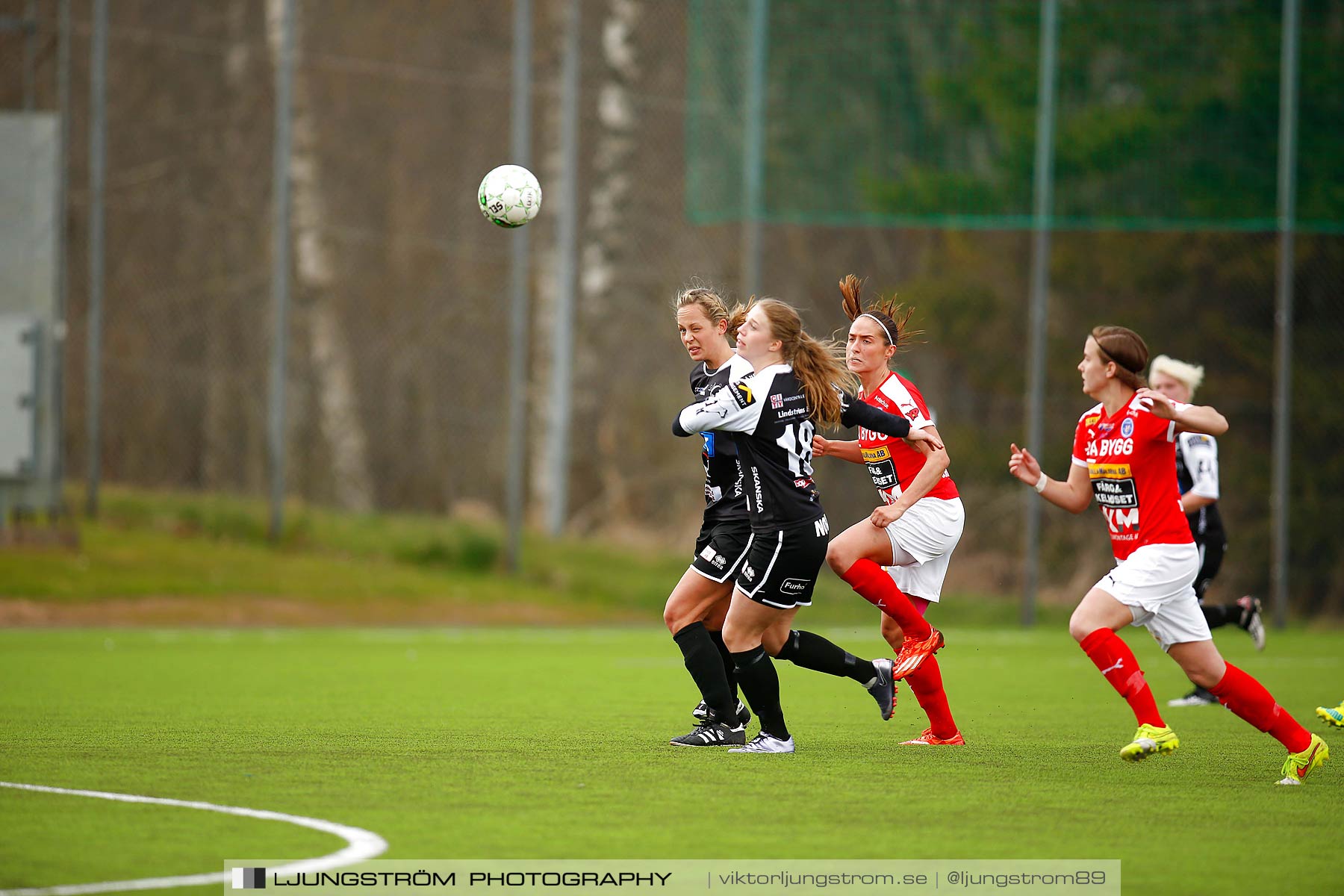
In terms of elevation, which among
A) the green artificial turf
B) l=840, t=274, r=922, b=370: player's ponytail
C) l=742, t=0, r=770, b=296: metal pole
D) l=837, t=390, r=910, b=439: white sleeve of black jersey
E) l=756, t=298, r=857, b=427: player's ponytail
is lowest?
the green artificial turf

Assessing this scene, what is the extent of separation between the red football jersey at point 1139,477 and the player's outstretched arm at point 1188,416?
0.09 m

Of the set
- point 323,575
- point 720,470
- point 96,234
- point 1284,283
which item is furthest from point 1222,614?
point 96,234

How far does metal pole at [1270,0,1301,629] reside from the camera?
57.2ft

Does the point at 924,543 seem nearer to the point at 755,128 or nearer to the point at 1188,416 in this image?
the point at 1188,416

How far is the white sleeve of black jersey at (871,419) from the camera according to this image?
715cm

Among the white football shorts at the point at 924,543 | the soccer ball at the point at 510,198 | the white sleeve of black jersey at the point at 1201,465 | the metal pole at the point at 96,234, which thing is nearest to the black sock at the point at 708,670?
the white football shorts at the point at 924,543

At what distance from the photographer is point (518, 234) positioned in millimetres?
18641

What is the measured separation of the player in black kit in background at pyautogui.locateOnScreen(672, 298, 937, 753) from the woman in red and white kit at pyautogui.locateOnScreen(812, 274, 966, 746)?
1.23ft

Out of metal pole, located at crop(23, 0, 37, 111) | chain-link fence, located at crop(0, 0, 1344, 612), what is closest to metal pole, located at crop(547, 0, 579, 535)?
chain-link fence, located at crop(0, 0, 1344, 612)

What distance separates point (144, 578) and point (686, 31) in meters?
9.37

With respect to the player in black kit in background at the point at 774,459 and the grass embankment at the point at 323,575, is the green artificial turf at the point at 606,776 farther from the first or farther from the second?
the grass embankment at the point at 323,575

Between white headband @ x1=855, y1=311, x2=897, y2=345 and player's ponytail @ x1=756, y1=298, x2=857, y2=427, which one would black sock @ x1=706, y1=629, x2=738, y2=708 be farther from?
white headband @ x1=855, y1=311, x2=897, y2=345

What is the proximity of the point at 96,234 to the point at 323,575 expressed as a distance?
5.09 m

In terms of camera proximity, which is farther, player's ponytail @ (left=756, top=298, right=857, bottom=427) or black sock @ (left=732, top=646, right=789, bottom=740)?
black sock @ (left=732, top=646, right=789, bottom=740)
